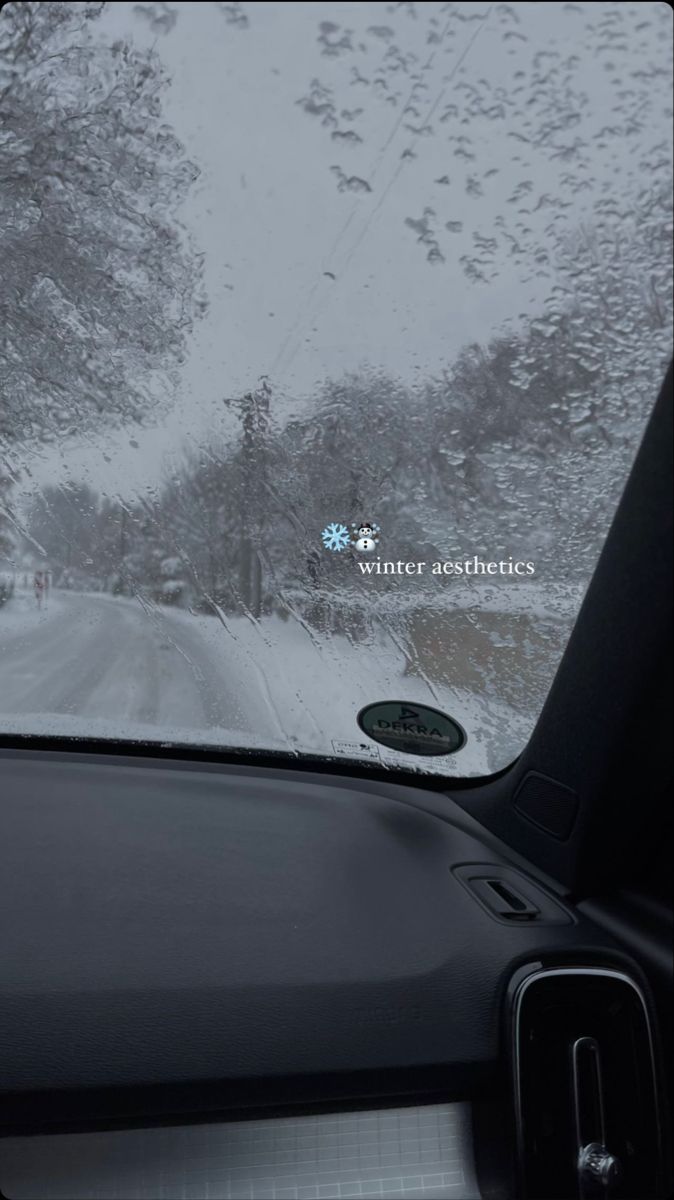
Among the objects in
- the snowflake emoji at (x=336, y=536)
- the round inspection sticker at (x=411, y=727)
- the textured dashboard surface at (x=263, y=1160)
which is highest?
the snowflake emoji at (x=336, y=536)

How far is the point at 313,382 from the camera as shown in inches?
110

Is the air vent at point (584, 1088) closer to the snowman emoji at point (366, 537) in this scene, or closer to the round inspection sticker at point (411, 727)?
the round inspection sticker at point (411, 727)

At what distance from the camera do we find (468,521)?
289 centimetres

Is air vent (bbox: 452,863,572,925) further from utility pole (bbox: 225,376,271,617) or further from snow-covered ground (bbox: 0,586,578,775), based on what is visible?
utility pole (bbox: 225,376,271,617)

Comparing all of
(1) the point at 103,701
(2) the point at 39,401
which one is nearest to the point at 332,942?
(1) the point at 103,701

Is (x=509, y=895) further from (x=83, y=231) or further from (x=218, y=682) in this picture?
(x=83, y=231)

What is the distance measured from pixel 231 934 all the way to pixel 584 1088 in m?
1.03

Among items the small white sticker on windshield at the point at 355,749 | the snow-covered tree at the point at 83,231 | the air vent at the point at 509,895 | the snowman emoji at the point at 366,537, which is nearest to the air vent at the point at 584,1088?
the air vent at the point at 509,895

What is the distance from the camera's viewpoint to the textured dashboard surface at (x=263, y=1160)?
2320 mm

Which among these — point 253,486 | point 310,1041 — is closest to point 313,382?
point 253,486

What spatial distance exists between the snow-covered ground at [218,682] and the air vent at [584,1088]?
2.76 feet

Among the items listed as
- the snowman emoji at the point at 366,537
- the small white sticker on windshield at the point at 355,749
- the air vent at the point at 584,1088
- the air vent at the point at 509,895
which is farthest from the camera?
the small white sticker on windshield at the point at 355,749

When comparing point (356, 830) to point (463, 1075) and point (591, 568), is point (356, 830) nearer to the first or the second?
point (463, 1075)

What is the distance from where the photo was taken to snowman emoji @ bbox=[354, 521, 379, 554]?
Answer: 9.77ft
